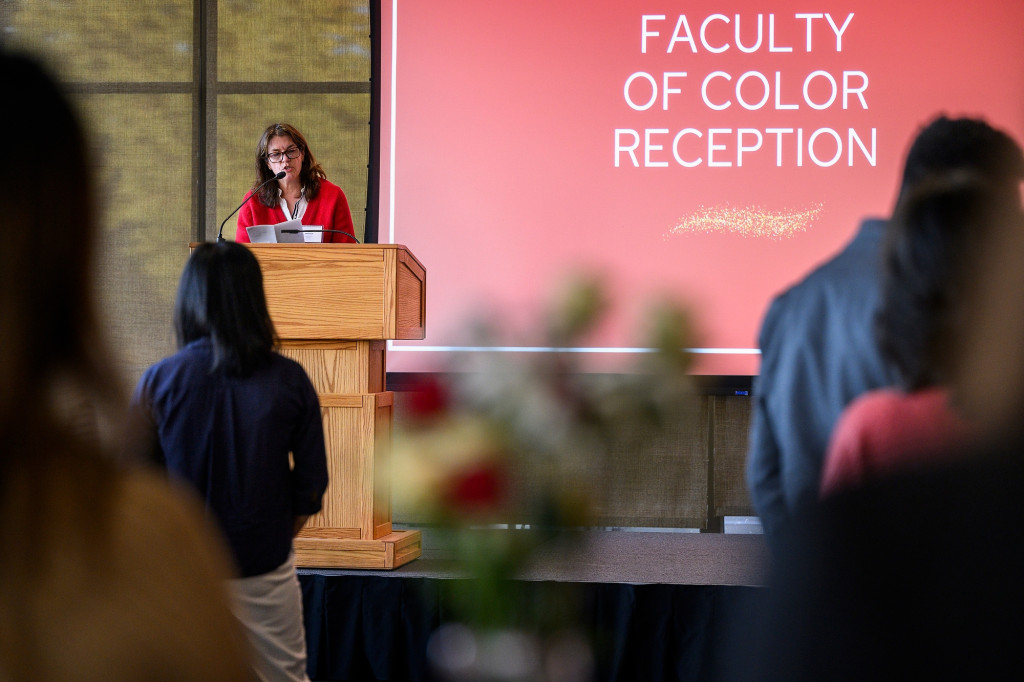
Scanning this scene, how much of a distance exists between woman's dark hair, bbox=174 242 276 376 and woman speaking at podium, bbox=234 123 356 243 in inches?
72.0

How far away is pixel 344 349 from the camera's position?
3260 millimetres

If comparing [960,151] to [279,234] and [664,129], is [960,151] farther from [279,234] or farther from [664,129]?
[664,129]

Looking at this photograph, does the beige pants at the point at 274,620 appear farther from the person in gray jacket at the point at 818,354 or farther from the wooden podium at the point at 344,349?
the person in gray jacket at the point at 818,354

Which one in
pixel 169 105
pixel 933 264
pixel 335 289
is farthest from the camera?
pixel 169 105

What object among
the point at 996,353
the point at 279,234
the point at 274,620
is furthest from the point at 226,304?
the point at 996,353

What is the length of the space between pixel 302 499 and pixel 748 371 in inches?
116

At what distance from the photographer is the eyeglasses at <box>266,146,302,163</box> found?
3.99 metres

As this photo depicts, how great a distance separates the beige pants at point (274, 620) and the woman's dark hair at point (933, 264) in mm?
1749

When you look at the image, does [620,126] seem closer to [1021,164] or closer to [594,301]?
[1021,164]

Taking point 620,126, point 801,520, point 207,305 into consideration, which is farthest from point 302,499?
point 620,126

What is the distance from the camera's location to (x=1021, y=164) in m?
1.35

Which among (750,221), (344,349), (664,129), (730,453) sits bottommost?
(730,453)

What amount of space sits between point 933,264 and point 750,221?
3.91 meters

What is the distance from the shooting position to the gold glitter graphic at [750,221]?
4605 mm
